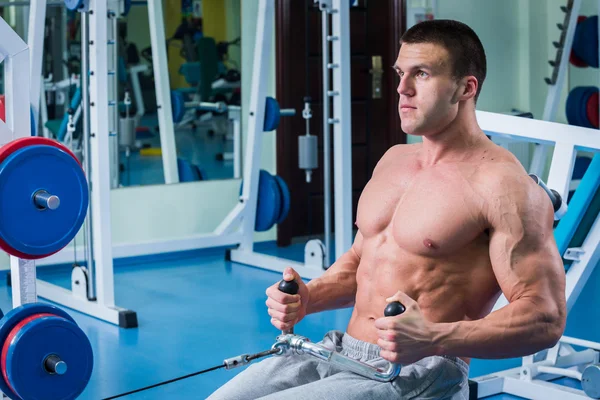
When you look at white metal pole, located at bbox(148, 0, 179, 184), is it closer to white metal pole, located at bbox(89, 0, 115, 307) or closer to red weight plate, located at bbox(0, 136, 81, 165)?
white metal pole, located at bbox(89, 0, 115, 307)

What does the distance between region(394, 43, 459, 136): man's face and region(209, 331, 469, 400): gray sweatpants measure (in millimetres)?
431

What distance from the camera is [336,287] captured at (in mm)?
1887

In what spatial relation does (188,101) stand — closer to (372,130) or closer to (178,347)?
(372,130)

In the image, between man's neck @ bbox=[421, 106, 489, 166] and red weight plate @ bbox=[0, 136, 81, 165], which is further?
red weight plate @ bbox=[0, 136, 81, 165]

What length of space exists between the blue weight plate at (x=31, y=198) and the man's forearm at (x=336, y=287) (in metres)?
0.87

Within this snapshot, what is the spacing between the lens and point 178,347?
365 cm

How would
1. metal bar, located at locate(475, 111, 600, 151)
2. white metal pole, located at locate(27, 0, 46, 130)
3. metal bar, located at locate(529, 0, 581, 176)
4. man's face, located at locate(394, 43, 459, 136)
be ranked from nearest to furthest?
man's face, located at locate(394, 43, 459, 136)
metal bar, located at locate(475, 111, 600, 151)
white metal pole, located at locate(27, 0, 46, 130)
metal bar, located at locate(529, 0, 581, 176)

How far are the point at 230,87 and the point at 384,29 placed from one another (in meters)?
A: 1.16

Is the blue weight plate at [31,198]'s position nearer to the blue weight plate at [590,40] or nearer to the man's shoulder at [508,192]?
the man's shoulder at [508,192]

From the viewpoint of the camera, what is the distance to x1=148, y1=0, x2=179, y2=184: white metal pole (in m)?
5.36

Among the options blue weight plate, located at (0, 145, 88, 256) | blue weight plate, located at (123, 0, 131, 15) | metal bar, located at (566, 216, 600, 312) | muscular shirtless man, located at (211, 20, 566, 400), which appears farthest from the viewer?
blue weight plate, located at (123, 0, 131, 15)

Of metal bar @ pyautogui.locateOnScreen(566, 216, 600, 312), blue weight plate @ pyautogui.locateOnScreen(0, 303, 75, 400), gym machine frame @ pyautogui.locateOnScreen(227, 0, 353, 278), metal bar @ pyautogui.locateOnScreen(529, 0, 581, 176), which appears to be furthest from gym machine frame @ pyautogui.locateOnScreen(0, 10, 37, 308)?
metal bar @ pyautogui.locateOnScreen(529, 0, 581, 176)

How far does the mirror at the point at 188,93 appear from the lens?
211 inches

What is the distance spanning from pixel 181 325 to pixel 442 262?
8.07 feet
